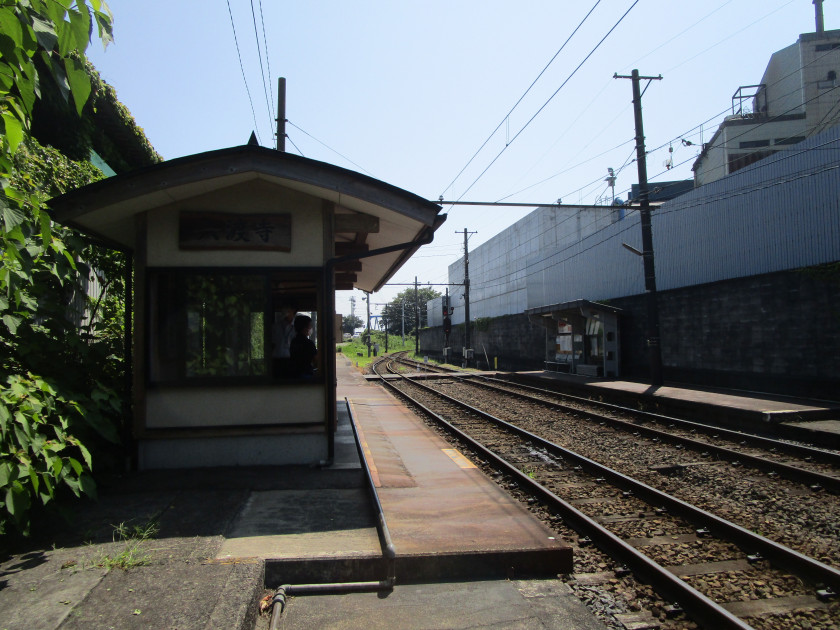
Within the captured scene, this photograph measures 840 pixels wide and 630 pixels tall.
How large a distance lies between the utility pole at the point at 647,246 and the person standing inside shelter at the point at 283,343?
1203 centimetres

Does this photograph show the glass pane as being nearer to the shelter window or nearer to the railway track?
the shelter window

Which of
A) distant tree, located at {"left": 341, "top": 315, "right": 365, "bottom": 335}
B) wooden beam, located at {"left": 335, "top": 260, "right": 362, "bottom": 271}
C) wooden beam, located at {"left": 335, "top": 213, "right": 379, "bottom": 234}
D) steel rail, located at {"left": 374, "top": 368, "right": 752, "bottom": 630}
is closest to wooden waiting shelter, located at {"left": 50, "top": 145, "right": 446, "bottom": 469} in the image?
wooden beam, located at {"left": 335, "top": 213, "right": 379, "bottom": 234}

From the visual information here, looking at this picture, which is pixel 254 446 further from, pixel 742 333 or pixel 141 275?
pixel 742 333

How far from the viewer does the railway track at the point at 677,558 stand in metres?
3.74

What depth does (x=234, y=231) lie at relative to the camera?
614 cm

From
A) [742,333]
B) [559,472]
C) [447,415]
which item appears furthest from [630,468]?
[742,333]

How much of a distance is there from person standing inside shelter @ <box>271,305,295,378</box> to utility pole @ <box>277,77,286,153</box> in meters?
5.76

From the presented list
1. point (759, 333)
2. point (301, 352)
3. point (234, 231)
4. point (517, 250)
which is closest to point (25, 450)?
point (234, 231)

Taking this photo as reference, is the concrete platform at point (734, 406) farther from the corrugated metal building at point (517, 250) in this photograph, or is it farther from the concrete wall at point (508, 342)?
the concrete wall at point (508, 342)

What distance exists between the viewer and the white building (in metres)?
32.9

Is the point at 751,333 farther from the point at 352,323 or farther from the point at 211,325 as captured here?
the point at 352,323

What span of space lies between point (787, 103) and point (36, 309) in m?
44.7

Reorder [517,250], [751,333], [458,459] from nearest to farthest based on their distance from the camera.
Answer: [458,459]
[751,333]
[517,250]

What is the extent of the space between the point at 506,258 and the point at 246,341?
37220 millimetres
